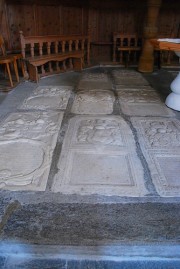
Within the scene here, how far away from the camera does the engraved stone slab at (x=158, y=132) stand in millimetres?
1949

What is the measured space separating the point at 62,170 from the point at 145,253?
758mm

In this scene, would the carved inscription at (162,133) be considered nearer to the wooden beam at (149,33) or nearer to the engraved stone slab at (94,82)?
the engraved stone slab at (94,82)

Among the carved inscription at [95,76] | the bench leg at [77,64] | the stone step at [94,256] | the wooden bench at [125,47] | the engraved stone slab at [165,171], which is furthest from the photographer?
the wooden bench at [125,47]

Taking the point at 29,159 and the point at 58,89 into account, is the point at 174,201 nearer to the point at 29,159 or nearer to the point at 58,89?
the point at 29,159

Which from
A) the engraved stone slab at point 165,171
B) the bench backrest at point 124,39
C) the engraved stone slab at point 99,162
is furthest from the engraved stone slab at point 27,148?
the bench backrest at point 124,39

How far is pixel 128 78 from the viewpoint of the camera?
4.05m

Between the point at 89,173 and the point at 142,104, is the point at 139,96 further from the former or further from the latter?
the point at 89,173

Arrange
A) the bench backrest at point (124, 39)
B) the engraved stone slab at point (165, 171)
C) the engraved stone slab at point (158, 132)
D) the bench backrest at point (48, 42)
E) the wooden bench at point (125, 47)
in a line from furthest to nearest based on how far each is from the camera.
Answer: the bench backrest at point (124, 39)
the wooden bench at point (125, 47)
the bench backrest at point (48, 42)
the engraved stone slab at point (158, 132)
the engraved stone slab at point (165, 171)

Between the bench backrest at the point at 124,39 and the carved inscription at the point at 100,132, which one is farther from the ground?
the bench backrest at the point at 124,39

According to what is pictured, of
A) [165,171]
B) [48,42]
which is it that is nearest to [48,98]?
[48,42]

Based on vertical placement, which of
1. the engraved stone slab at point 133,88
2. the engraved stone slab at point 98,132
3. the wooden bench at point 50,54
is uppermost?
the wooden bench at point 50,54

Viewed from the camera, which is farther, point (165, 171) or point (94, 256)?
point (165, 171)

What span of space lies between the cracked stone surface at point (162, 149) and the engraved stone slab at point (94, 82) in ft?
4.29

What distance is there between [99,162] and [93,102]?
4.51ft
